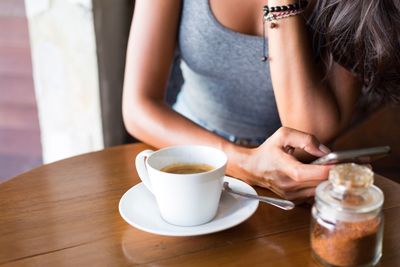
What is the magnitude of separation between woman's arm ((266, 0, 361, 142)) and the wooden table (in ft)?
0.62

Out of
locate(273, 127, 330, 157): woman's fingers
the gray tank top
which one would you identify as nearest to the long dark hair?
the gray tank top

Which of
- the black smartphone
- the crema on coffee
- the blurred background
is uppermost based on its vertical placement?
the black smartphone

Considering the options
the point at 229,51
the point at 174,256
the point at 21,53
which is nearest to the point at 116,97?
the point at 229,51

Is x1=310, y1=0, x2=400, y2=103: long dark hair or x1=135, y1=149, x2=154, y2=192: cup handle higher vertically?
x1=310, y1=0, x2=400, y2=103: long dark hair

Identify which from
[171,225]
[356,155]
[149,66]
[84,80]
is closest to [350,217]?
[356,155]

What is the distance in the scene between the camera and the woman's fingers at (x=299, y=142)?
31.8 inches

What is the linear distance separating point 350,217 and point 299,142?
0.64 feet

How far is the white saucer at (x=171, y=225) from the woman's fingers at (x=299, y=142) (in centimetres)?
8

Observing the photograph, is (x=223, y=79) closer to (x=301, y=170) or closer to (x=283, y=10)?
(x=283, y=10)

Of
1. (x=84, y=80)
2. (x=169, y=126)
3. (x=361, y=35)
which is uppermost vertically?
(x=361, y=35)

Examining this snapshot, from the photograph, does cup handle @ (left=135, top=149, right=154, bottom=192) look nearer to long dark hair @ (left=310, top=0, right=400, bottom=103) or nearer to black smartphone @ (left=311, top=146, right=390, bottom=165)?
black smartphone @ (left=311, top=146, right=390, bottom=165)

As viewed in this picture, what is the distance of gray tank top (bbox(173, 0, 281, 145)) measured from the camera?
1.12m

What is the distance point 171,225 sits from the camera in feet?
2.43

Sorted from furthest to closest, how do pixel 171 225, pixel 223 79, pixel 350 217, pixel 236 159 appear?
1. pixel 223 79
2. pixel 236 159
3. pixel 171 225
4. pixel 350 217
